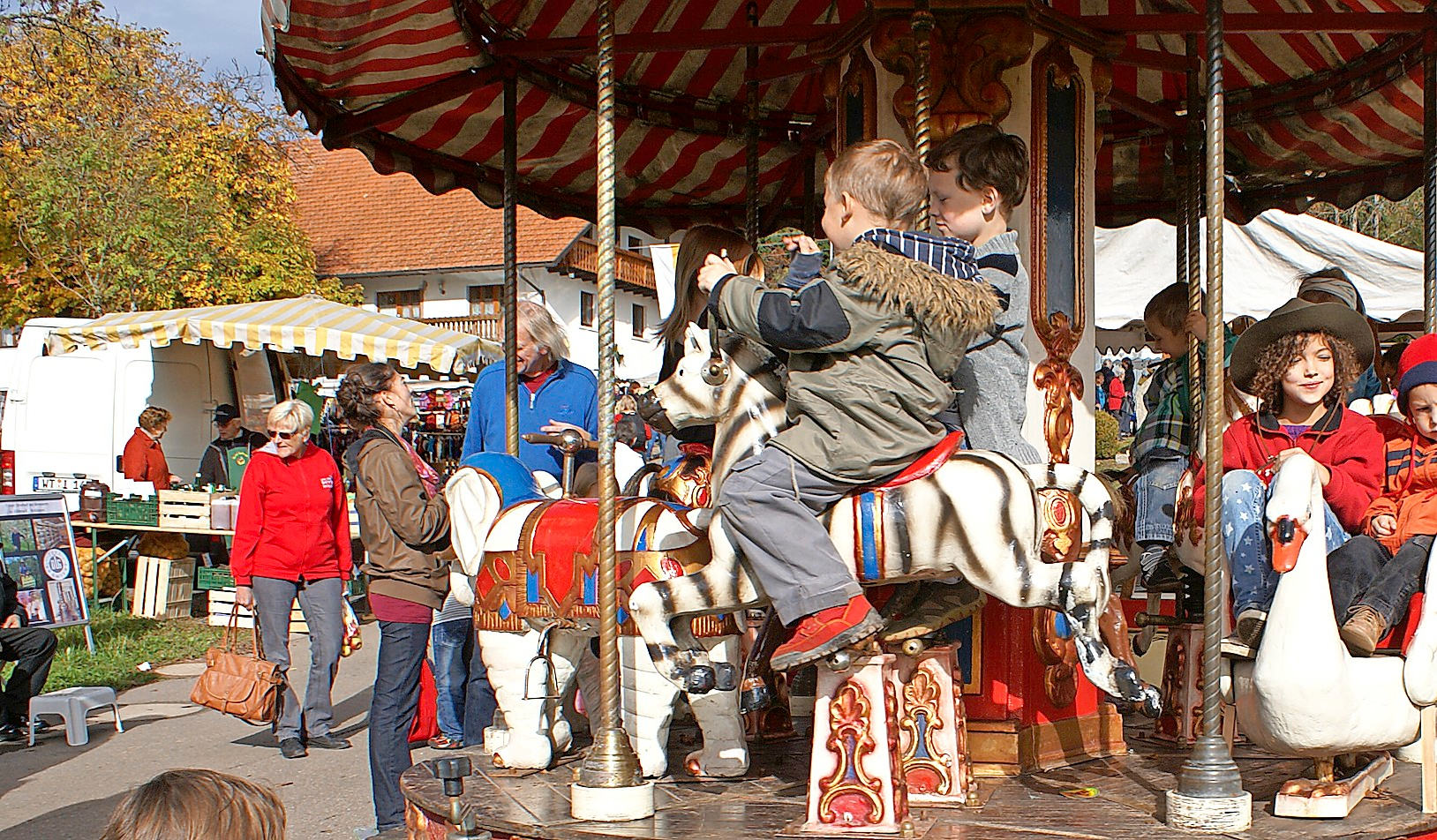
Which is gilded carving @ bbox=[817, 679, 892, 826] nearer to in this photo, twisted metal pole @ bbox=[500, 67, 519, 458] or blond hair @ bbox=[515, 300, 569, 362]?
twisted metal pole @ bbox=[500, 67, 519, 458]

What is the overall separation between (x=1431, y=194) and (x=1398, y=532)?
2.08m

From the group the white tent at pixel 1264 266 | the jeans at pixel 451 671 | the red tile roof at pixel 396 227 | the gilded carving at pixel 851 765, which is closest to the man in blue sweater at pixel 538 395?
the jeans at pixel 451 671

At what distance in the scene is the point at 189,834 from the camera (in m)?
2.01

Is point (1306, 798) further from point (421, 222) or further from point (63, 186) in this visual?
point (421, 222)

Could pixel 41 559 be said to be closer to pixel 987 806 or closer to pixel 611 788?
pixel 611 788

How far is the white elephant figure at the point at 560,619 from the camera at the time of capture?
452 cm

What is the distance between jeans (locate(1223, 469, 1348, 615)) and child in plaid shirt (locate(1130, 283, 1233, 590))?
0.89 meters

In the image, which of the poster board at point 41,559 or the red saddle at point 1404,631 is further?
the poster board at point 41,559

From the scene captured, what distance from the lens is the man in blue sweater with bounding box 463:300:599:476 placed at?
6.14 metres

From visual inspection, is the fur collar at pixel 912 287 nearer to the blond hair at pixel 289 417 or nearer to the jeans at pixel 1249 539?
the jeans at pixel 1249 539

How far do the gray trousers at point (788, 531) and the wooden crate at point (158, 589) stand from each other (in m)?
10.8

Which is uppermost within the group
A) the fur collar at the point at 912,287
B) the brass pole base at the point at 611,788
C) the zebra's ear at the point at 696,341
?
the fur collar at the point at 912,287

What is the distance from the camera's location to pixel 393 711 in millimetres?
5688

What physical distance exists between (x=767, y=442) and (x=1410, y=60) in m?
4.38
